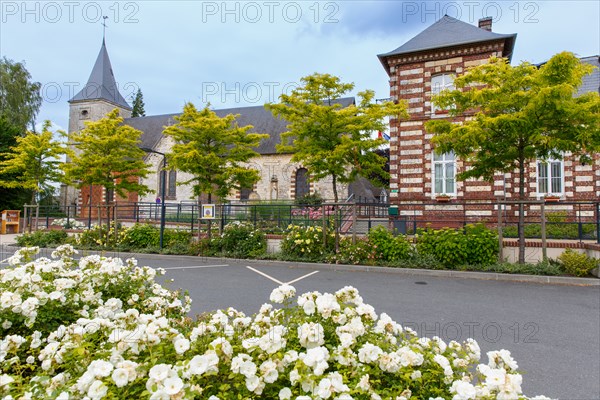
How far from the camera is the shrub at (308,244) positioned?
11.7m

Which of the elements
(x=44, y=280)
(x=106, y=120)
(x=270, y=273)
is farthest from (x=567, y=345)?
(x=106, y=120)

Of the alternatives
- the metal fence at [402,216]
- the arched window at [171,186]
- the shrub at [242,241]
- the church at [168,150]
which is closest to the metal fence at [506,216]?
the metal fence at [402,216]

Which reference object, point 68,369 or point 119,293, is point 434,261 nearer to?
point 119,293

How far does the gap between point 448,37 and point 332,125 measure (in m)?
9.46

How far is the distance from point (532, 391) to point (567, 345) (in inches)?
69.6

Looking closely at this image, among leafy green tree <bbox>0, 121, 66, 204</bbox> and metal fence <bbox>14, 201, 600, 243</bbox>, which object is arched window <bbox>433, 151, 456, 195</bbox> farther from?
leafy green tree <bbox>0, 121, 66, 204</bbox>

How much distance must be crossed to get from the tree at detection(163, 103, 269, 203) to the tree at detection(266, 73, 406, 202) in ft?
6.09

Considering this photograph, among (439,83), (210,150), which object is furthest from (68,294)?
(439,83)

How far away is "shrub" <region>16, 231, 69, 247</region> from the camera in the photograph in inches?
621

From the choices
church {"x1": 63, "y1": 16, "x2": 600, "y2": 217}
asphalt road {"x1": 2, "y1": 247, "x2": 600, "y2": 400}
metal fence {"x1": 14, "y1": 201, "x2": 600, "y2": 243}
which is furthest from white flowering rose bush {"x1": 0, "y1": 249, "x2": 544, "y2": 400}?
church {"x1": 63, "y1": 16, "x2": 600, "y2": 217}

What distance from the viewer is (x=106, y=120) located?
15164 mm

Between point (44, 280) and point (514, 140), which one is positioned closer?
point (44, 280)

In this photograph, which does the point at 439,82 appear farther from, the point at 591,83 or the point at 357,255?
the point at 357,255

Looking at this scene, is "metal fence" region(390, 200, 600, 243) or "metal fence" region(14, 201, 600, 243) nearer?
"metal fence" region(14, 201, 600, 243)
